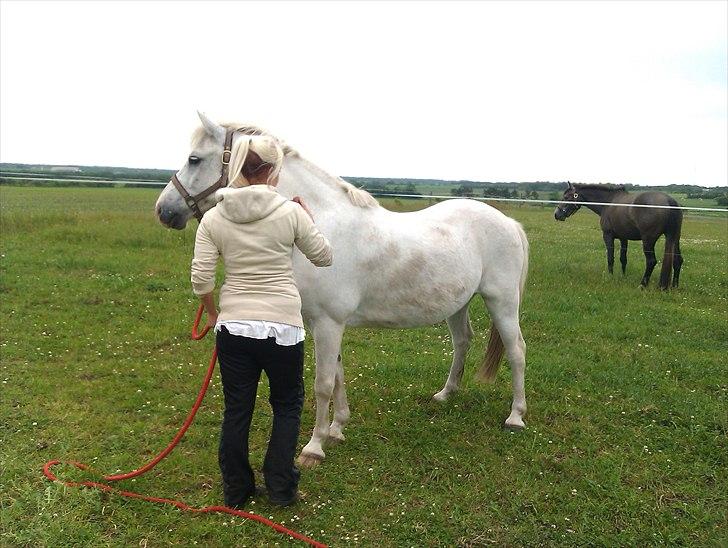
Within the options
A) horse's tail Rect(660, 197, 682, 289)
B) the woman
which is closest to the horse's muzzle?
the woman

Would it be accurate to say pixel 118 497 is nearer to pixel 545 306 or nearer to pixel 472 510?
pixel 472 510

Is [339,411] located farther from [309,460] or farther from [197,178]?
[197,178]

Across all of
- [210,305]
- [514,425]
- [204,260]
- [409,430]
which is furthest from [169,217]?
[514,425]

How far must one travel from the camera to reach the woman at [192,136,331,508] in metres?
2.90

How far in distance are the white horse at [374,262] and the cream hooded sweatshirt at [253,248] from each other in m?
0.64

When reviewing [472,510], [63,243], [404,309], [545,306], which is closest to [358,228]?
[404,309]

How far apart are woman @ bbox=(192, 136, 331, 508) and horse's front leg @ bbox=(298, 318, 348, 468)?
0.61 meters

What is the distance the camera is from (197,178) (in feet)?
12.2

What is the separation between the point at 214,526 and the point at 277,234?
68.9 inches

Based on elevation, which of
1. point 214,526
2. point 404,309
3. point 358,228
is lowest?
point 214,526

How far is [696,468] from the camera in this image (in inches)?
156

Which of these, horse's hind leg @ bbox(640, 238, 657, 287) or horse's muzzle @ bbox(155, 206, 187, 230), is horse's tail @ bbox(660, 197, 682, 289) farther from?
horse's muzzle @ bbox(155, 206, 187, 230)

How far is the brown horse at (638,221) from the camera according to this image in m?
9.66

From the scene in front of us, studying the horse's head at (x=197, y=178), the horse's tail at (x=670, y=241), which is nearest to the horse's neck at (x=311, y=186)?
the horse's head at (x=197, y=178)
